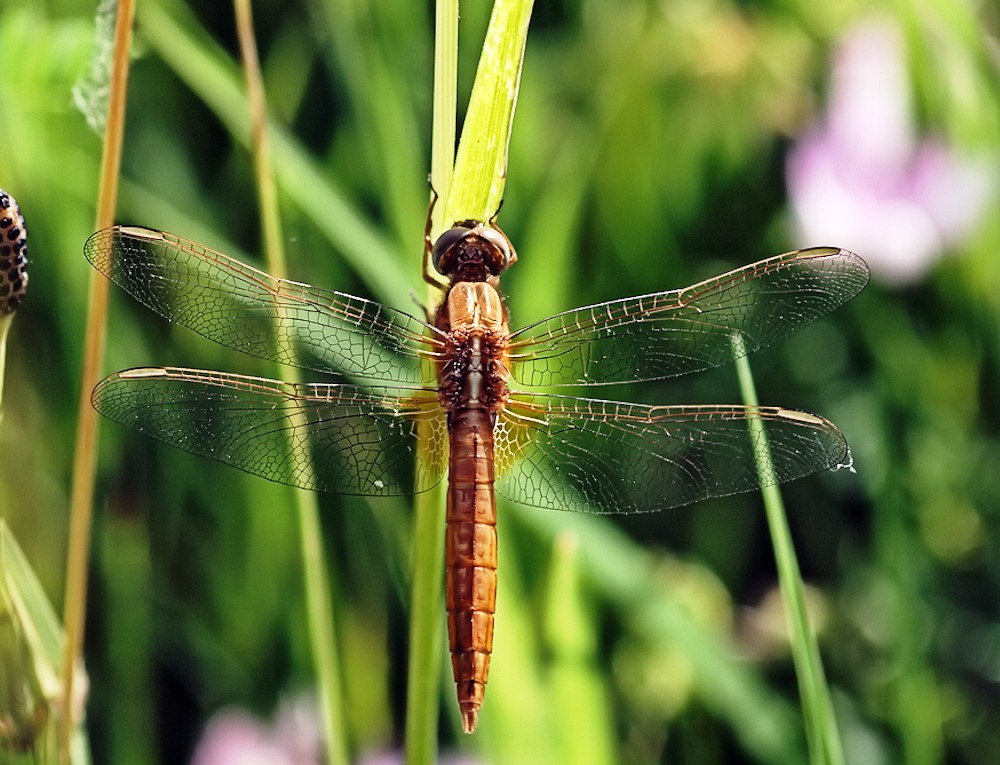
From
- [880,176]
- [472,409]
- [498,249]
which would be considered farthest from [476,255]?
[880,176]

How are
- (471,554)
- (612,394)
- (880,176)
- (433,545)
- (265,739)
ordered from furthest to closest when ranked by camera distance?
(880,176), (612,394), (265,739), (471,554), (433,545)

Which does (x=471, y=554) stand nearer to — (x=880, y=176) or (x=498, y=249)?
(x=498, y=249)

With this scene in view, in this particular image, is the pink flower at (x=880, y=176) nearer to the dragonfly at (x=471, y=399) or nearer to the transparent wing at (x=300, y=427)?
the dragonfly at (x=471, y=399)

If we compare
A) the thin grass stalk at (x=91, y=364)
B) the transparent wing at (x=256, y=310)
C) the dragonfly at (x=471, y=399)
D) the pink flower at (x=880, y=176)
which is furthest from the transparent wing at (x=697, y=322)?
the pink flower at (x=880, y=176)

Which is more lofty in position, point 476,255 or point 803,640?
point 476,255

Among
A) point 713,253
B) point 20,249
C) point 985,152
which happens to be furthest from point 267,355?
point 985,152

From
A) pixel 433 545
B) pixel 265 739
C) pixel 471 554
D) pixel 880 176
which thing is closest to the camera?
pixel 433 545

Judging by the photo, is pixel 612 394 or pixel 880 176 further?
pixel 880 176
